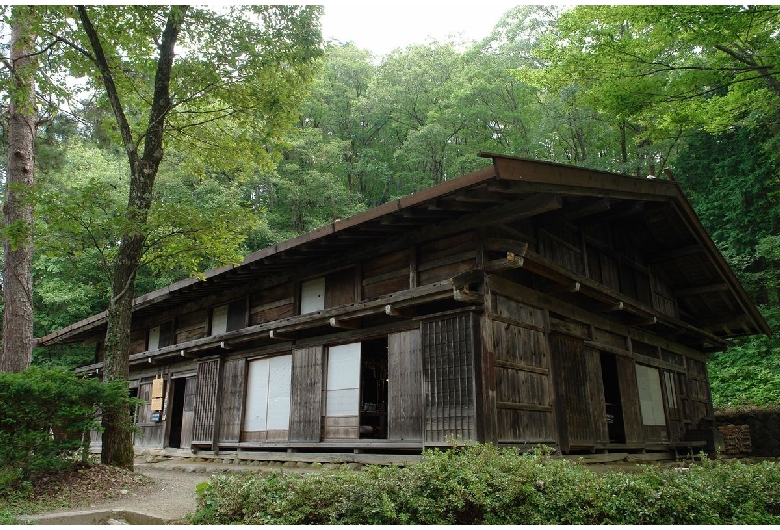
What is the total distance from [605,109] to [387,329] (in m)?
8.57

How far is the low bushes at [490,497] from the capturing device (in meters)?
4.93

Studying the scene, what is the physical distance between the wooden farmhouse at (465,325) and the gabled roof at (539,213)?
4cm

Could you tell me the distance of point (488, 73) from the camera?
28609 mm

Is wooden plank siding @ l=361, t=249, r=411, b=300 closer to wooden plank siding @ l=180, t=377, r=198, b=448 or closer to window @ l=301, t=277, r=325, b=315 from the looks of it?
window @ l=301, t=277, r=325, b=315

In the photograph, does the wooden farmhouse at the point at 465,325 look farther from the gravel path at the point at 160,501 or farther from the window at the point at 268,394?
the gravel path at the point at 160,501

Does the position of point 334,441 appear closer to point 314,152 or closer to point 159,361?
point 159,361

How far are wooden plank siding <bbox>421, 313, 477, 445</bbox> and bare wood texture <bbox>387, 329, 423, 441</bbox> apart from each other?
0.97 ft

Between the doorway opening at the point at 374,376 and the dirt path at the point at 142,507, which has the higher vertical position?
the doorway opening at the point at 374,376

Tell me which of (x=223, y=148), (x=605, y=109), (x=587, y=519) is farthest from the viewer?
(x=605, y=109)

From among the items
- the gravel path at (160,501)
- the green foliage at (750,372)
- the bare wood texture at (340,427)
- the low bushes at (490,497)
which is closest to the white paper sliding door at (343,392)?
the bare wood texture at (340,427)

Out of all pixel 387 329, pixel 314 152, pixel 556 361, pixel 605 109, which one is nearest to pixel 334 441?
pixel 387 329

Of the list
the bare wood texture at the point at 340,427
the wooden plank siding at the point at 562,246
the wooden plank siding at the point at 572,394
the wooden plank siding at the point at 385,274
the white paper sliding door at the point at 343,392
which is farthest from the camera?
the wooden plank siding at the point at 562,246

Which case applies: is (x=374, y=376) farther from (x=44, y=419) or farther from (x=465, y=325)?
(x=44, y=419)

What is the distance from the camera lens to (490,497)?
492 centimetres
